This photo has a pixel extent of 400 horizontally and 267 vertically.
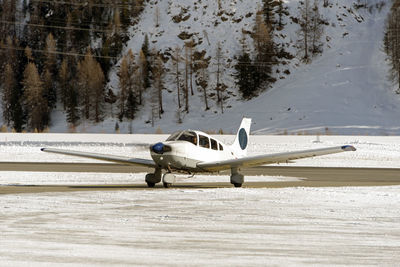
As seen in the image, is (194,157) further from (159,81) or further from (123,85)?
(123,85)

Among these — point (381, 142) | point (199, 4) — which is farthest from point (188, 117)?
point (381, 142)

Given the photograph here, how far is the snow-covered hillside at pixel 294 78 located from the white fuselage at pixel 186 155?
171 ft

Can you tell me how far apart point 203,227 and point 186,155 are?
1063cm

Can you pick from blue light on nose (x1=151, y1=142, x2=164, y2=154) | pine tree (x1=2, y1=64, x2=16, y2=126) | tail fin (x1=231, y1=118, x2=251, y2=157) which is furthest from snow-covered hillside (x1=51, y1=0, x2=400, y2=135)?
blue light on nose (x1=151, y1=142, x2=164, y2=154)

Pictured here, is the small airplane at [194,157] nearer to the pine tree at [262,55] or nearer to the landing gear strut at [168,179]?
the landing gear strut at [168,179]

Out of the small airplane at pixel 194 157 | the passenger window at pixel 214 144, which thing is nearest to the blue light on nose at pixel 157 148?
the small airplane at pixel 194 157

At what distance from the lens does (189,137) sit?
24.0 meters

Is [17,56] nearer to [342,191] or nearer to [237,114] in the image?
[237,114]

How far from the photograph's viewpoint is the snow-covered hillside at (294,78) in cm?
8112

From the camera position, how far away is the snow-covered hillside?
266 ft

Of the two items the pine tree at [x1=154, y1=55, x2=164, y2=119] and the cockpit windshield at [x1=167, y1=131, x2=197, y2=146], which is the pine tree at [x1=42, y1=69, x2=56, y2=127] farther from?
the cockpit windshield at [x1=167, y1=131, x2=197, y2=146]

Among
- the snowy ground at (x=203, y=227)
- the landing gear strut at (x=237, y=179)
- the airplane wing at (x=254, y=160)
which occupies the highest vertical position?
the airplane wing at (x=254, y=160)

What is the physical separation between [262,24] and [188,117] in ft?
54.2

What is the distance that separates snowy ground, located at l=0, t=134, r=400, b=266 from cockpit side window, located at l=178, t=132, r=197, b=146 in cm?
136
